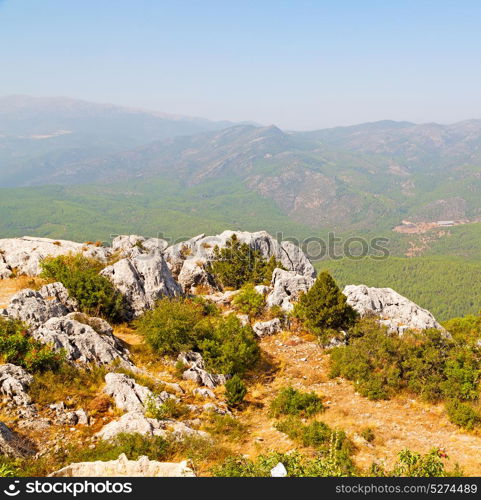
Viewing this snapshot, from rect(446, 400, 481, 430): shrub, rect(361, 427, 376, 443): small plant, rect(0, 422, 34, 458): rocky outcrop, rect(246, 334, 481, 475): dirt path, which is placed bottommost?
rect(246, 334, 481, 475): dirt path

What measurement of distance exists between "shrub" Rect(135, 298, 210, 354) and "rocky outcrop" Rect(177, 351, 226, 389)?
2.24ft

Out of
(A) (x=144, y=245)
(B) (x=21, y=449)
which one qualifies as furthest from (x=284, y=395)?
(A) (x=144, y=245)

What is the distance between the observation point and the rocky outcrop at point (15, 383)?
15562 millimetres

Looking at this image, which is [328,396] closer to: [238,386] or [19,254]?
[238,386]

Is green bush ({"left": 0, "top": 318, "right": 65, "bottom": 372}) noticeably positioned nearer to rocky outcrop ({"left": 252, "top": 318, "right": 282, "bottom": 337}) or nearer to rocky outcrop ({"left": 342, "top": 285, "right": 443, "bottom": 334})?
rocky outcrop ({"left": 252, "top": 318, "right": 282, "bottom": 337})

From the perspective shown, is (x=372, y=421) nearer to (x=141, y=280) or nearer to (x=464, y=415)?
(x=464, y=415)

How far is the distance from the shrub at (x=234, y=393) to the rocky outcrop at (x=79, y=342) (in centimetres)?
607

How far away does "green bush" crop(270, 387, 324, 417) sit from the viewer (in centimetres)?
1808

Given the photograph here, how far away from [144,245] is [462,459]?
40371 millimetres

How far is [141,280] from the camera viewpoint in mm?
30172

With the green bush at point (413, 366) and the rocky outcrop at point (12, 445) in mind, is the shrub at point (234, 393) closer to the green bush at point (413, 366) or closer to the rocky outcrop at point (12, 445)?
the green bush at point (413, 366)

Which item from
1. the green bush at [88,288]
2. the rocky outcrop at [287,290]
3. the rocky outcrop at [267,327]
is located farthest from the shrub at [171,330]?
the rocky outcrop at [287,290]

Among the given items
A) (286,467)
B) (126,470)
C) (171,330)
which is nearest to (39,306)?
(171,330)

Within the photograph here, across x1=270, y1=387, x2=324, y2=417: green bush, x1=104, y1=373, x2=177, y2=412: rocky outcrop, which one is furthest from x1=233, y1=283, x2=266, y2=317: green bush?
x1=104, y1=373, x2=177, y2=412: rocky outcrop
